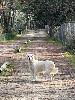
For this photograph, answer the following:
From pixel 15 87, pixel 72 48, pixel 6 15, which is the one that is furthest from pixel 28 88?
pixel 6 15

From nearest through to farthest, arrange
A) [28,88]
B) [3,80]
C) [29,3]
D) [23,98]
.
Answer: [23,98] < [28,88] < [3,80] < [29,3]

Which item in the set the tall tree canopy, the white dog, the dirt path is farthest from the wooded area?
the white dog

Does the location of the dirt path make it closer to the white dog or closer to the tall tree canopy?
the white dog

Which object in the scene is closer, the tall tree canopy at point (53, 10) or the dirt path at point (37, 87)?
the dirt path at point (37, 87)

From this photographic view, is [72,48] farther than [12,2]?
No

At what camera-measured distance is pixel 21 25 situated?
10888cm

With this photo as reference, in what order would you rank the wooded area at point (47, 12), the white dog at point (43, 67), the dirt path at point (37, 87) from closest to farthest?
1. the dirt path at point (37, 87)
2. the white dog at point (43, 67)
3. the wooded area at point (47, 12)

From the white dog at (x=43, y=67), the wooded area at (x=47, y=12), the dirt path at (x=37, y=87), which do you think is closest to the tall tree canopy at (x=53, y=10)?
the wooded area at (x=47, y=12)

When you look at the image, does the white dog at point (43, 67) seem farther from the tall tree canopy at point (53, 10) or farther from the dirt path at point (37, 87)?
the tall tree canopy at point (53, 10)

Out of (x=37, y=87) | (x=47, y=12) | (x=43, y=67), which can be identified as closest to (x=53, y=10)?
(x=47, y=12)

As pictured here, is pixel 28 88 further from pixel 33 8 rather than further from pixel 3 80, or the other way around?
pixel 33 8

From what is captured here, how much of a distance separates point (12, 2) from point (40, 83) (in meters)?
56.6

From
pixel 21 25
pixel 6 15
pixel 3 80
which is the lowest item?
pixel 21 25

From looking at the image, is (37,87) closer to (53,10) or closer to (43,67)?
(43,67)
